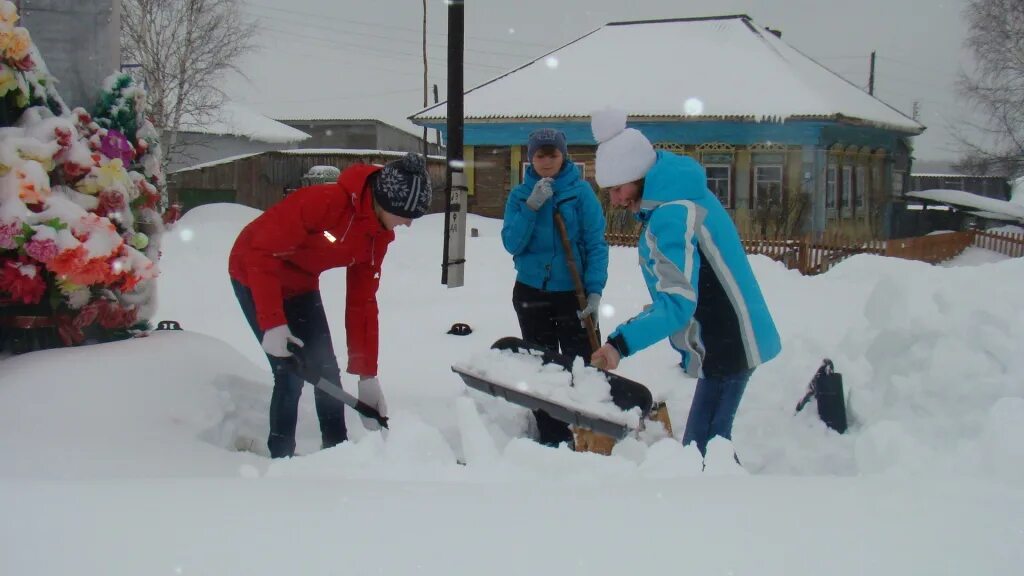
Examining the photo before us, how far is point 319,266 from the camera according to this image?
354 centimetres

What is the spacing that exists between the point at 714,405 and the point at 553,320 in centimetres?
130

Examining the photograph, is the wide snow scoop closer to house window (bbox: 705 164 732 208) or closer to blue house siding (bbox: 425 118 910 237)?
blue house siding (bbox: 425 118 910 237)

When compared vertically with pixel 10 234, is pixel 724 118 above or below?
above

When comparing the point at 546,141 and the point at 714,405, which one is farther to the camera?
the point at 546,141

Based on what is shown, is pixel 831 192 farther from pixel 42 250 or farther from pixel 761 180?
pixel 42 250

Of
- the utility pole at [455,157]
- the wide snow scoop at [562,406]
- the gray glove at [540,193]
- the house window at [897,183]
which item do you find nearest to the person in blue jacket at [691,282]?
the wide snow scoop at [562,406]

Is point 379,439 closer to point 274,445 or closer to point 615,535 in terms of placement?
A: point 615,535

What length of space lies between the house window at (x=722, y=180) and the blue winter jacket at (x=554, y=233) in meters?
15.4

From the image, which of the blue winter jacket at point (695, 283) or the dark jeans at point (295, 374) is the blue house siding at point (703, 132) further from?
the blue winter jacket at point (695, 283)

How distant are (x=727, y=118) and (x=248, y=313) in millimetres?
15721

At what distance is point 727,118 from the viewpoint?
57.8 feet

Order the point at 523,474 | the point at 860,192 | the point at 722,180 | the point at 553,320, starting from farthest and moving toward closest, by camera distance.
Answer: the point at 860,192 → the point at 722,180 → the point at 553,320 → the point at 523,474

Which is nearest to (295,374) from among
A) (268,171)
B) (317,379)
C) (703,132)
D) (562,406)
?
(317,379)

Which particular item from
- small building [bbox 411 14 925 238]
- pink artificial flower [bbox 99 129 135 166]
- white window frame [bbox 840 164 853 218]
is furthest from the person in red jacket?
white window frame [bbox 840 164 853 218]
